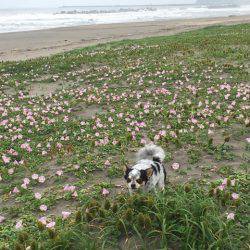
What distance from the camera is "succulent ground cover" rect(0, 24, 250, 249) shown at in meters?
5.53

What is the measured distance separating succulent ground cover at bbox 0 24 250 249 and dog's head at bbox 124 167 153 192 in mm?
214

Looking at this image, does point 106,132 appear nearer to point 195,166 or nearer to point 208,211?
point 195,166

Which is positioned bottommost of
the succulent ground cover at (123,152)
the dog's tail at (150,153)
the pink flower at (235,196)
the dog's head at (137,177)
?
the succulent ground cover at (123,152)

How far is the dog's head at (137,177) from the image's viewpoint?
20.1 ft

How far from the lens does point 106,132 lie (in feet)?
34.9

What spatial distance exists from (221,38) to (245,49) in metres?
4.95

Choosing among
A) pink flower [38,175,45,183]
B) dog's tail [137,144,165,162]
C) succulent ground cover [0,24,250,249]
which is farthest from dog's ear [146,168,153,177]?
pink flower [38,175,45,183]

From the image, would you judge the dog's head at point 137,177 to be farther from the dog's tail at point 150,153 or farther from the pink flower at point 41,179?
the pink flower at point 41,179

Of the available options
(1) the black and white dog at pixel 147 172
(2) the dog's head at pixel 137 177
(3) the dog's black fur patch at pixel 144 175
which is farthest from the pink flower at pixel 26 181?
(3) the dog's black fur patch at pixel 144 175

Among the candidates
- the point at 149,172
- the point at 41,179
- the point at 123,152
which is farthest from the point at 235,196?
the point at 41,179

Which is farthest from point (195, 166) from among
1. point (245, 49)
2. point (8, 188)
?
point (245, 49)

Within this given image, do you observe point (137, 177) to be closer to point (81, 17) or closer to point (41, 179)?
point (41, 179)

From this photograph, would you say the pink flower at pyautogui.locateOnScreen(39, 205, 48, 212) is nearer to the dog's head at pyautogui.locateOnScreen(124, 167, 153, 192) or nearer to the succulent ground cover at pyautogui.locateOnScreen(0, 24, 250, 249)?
the succulent ground cover at pyautogui.locateOnScreen(0, 24, 250, 249)

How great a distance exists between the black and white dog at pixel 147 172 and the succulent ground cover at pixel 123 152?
261 mm
